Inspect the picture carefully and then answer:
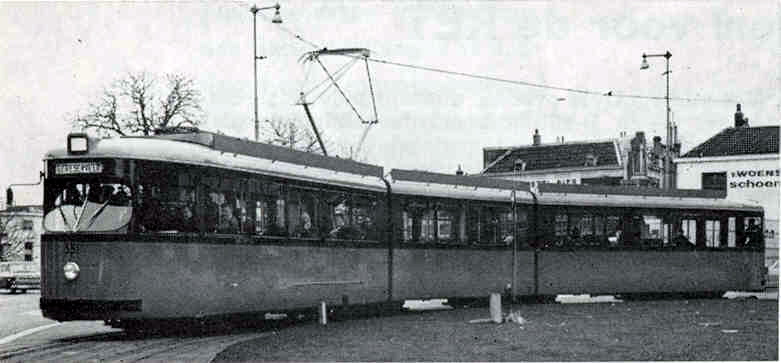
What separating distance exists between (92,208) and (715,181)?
27.3m

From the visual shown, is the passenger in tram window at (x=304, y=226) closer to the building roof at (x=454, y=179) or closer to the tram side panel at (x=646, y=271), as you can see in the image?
the building roof at (x=454, y=179)

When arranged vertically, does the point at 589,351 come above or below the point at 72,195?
below

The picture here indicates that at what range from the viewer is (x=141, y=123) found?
188 ft

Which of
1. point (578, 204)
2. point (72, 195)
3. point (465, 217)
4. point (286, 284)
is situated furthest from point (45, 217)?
point (578, 204)

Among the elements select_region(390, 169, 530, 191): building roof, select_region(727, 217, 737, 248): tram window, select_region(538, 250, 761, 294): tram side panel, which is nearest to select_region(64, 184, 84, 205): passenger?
select_region(390, 169, 530, 191): building roof

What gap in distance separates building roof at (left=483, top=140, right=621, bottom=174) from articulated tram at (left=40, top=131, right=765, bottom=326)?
63.6 meters

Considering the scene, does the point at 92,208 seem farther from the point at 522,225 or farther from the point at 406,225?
the point at 522,225

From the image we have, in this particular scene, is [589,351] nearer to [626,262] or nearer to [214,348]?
[214,348]

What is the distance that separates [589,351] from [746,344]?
2.30 meters

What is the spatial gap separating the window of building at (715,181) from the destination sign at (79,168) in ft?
81.6

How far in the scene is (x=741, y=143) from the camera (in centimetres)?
3481

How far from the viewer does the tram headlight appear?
14.5m

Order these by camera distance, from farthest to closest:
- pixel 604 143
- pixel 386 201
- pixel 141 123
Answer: pixel 604 143 < pixel 141 123 < pixel 386 201

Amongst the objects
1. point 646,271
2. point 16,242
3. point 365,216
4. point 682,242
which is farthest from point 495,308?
point 16,242
